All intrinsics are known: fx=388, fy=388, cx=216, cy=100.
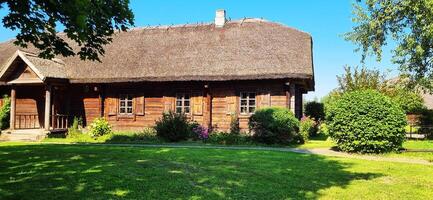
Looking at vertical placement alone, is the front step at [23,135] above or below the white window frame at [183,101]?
below

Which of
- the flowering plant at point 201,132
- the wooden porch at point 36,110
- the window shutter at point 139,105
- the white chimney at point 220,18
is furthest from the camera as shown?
the white chimney at point 220,18

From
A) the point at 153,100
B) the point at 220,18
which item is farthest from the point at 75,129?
the point at 220,18

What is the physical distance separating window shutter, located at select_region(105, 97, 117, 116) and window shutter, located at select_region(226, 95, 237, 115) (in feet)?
21.7

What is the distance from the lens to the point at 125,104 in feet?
72.6

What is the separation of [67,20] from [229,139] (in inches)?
399

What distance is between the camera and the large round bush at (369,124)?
1369 cm

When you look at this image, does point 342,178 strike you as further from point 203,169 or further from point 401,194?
point 203,169

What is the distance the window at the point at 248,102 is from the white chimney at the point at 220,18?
5.67 metres

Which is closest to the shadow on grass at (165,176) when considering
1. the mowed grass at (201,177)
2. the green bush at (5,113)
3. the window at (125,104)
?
the mowed grass at (201,177)

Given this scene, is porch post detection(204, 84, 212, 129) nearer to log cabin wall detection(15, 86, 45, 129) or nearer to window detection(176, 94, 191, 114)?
window detection(176, 94, 191, 114)

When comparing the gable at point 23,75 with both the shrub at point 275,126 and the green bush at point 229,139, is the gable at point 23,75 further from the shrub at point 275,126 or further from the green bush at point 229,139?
the shrub at point 275,126

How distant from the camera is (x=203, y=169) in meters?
9.61

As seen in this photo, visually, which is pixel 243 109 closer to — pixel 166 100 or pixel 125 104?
pixel 166 100

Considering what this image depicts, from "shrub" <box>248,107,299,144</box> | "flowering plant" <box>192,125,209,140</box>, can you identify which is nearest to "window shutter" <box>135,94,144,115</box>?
"flowering plant" <box>192,125,209,140</box>
